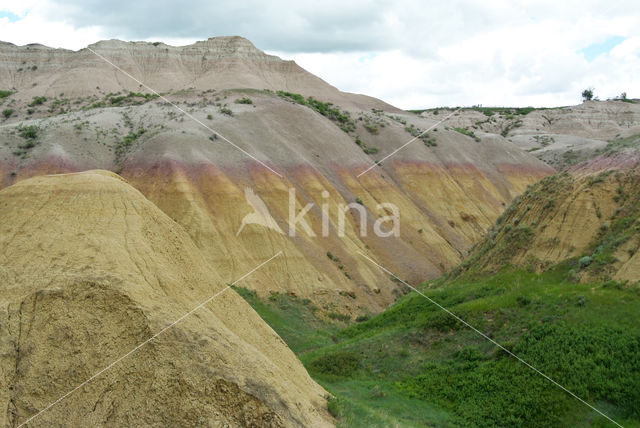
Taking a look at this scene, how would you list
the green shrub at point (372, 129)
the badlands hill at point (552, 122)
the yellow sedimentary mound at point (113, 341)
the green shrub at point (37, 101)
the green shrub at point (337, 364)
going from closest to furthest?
the yellow sedimentary mound at point (113, 341), the green shrub at point (337, 364), the green shrub at point (372, 129), the green shrub at point (37, 101), the badlands hill at point (552, 122)

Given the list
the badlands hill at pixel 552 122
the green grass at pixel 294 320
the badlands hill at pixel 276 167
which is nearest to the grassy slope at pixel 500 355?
the green grass at pixel 294 320

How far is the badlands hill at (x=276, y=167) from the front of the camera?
3250 cm

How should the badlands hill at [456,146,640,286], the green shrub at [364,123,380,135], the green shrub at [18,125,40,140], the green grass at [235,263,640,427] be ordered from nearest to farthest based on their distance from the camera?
the green grass at [235,263,640,427]
the badlands hill at [456,146,640,286]
the green shrub at [18,125,40,140]
the green shrub at [364,123,380,135]

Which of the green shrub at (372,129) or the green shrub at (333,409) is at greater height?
the green shrub at (372,129)

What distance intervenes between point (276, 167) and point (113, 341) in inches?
1171

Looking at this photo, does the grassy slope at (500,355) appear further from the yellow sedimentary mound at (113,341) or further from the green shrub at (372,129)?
the green shrub at (372,129)

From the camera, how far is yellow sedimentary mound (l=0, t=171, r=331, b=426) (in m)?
9.76

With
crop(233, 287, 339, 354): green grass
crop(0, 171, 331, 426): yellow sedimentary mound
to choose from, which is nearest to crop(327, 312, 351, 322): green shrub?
crop(233, 287, 339, 354): green grass

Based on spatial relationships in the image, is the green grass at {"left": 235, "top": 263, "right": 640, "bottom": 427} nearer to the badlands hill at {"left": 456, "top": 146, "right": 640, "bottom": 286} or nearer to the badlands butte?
the badlands hill at {"left": 456, "top": 146, "right": 640, "bottom": 286}

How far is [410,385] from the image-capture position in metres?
18.6

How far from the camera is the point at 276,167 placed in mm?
39562

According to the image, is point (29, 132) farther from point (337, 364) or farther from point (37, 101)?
point (337, 364)

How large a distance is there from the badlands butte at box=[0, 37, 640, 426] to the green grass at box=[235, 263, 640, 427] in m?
1.87

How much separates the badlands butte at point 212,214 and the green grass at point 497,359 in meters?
1.87
